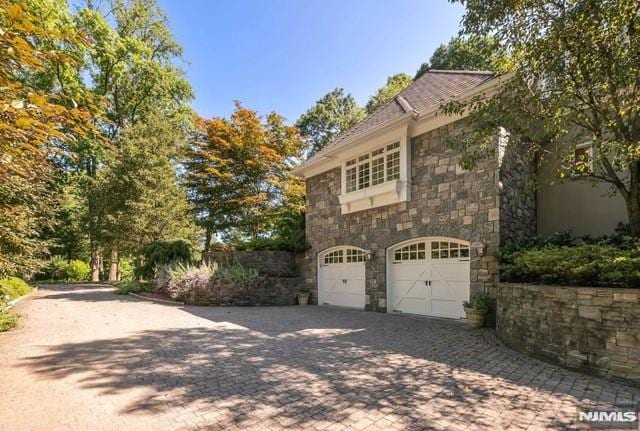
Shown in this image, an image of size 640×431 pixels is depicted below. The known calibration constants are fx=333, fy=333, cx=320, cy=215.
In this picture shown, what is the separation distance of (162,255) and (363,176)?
28.9 ft

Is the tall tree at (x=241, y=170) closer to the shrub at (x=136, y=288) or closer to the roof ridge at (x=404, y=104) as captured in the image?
the shrub at (x=136, y=288)

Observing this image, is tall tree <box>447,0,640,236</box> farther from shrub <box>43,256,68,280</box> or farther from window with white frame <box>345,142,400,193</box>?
shrub <box>43,256,68,280</box>

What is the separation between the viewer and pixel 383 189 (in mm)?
9367

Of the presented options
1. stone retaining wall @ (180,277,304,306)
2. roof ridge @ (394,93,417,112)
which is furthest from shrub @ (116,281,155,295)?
roof ridge @ (394,93,417,112)

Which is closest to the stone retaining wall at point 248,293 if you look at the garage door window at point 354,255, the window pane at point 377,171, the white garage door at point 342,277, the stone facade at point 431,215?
the stone facade at point 431,215

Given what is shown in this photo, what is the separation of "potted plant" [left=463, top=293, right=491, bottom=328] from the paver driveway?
1.12ft

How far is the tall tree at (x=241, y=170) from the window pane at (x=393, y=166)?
255 inches

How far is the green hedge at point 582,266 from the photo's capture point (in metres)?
4.29

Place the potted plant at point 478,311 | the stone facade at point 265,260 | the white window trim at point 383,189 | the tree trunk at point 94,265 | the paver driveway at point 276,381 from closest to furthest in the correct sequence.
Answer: the paver driveway at point 276,381, the potted plant at point 478,311, the white window trim at point 383,189, the stone facade at point 265,260, the tree trunk at point 94,265

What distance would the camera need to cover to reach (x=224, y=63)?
575 inches

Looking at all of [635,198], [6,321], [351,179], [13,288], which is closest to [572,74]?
[635,198]

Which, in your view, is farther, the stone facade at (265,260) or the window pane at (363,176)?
the stone facade at (265,260)

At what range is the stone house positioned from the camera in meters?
7.43

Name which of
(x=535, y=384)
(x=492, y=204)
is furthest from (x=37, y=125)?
(x=492, y=204)
